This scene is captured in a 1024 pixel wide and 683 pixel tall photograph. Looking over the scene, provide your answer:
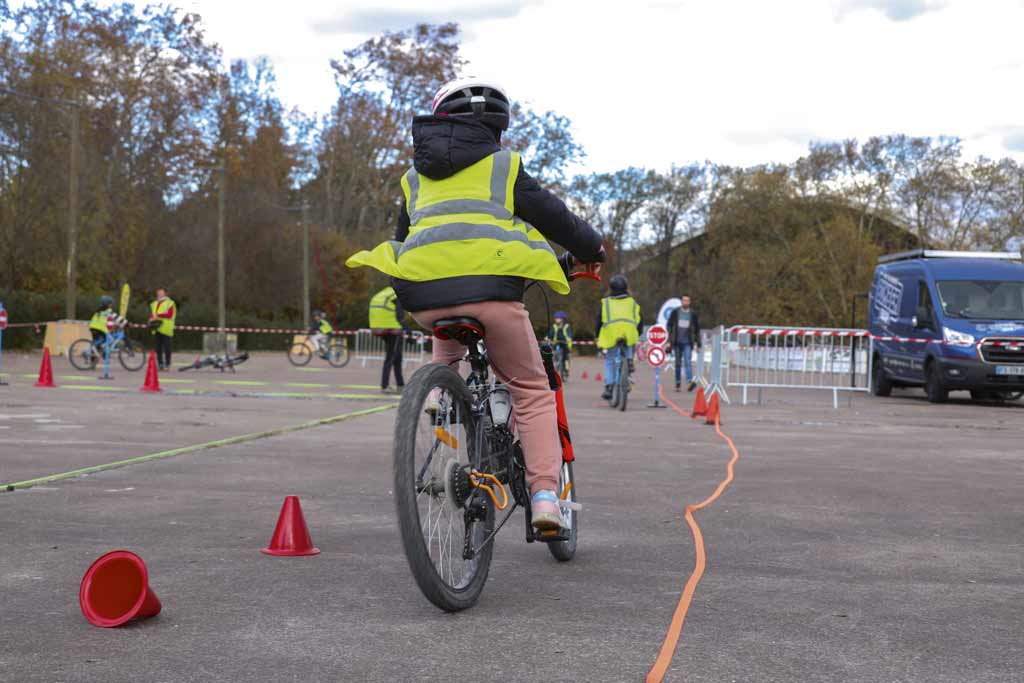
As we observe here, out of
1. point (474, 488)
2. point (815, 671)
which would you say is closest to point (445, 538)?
point (474, 488)

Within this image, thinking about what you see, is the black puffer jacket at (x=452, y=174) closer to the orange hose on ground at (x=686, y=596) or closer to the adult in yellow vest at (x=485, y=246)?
the adult in yellow vest at (x=485, y=246)

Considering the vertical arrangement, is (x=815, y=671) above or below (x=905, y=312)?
below

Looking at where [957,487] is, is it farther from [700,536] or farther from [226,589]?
[226,589]

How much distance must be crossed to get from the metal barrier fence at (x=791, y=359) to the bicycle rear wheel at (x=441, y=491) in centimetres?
1576

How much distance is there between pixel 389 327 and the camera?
1966cm

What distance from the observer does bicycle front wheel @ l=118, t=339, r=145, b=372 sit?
26.0m

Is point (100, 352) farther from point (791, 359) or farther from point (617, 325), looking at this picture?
point (791, 359)

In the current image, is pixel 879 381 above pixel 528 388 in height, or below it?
below

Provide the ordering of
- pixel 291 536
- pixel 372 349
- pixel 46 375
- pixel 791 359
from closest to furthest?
pixel 291 536, pixel 46 375, pixel 791 359, pixel 372 349

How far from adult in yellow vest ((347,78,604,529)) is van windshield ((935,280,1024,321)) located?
17226 mm

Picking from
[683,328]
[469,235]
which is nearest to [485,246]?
[469,235]

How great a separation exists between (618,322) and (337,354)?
17.7m

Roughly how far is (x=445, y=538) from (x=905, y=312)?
18.9 metres

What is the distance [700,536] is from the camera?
6.16m
